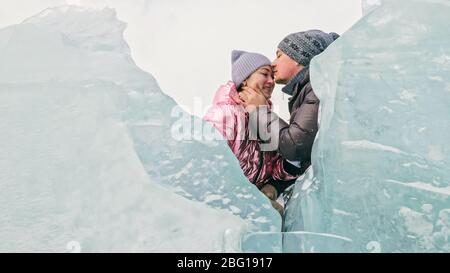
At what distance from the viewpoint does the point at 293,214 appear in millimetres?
2143

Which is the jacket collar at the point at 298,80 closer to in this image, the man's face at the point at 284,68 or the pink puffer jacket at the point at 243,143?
the man's face at the point at 284,68

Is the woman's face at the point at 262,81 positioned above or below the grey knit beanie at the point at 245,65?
below

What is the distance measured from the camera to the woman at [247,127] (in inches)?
88.7

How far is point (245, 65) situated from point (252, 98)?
0.17m

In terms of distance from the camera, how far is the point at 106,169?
6.79ft

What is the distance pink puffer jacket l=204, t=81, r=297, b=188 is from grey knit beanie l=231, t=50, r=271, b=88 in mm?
90

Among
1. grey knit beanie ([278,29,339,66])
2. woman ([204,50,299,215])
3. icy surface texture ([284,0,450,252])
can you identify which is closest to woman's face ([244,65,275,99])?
woman ([204,50,299,215])

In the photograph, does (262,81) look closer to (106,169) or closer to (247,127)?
(247,127)

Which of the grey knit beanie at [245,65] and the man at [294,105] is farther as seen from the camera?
the grey knit beanie at [245,65]

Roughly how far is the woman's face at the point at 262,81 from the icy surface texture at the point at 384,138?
369mm

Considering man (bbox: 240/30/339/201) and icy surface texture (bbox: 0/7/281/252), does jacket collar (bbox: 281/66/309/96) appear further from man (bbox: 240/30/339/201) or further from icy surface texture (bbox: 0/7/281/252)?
icy surface texture (bbox: 0/7/281/252)

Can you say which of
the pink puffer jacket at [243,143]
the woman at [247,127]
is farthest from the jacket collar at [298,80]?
the pink puffer jacket at [243,143]
